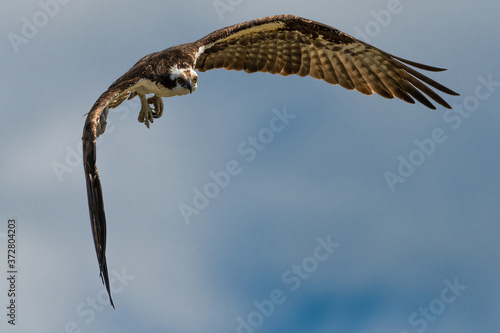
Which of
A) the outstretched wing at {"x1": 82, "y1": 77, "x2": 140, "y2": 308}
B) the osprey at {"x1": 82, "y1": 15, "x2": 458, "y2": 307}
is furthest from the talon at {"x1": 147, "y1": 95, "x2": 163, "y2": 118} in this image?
the outstretched wing at {"x1": 82, "y1": 77, "x2": 140, "y2": 308}

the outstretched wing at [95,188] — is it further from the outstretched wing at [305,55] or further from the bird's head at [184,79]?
the outstretched wing at [305,55]

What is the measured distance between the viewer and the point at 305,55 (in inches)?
618

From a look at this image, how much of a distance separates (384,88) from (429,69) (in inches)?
58.3

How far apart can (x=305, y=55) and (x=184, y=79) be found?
3.22 meters

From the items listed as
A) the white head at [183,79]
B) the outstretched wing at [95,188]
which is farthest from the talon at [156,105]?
the outstretched wing at [95,188]

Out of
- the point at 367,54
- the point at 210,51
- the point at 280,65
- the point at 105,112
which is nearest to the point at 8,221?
the point at 105,112

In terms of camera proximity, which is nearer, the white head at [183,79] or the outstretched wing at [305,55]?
the white head at [183,79]

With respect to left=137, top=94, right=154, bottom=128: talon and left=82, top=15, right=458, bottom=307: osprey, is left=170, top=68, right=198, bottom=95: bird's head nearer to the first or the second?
left=82, top=15, right=458, bottom=307: osprey

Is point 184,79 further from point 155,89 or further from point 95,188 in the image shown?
point 95,188

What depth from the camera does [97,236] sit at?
34.2 feet

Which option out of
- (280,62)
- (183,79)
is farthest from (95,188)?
(280,62)

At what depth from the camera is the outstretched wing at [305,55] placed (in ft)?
48.6

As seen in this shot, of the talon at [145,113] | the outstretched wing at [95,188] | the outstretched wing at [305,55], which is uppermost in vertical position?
the outstretched wing at [305,55]

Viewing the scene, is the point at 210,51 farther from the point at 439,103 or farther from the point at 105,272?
the point at 105,272
